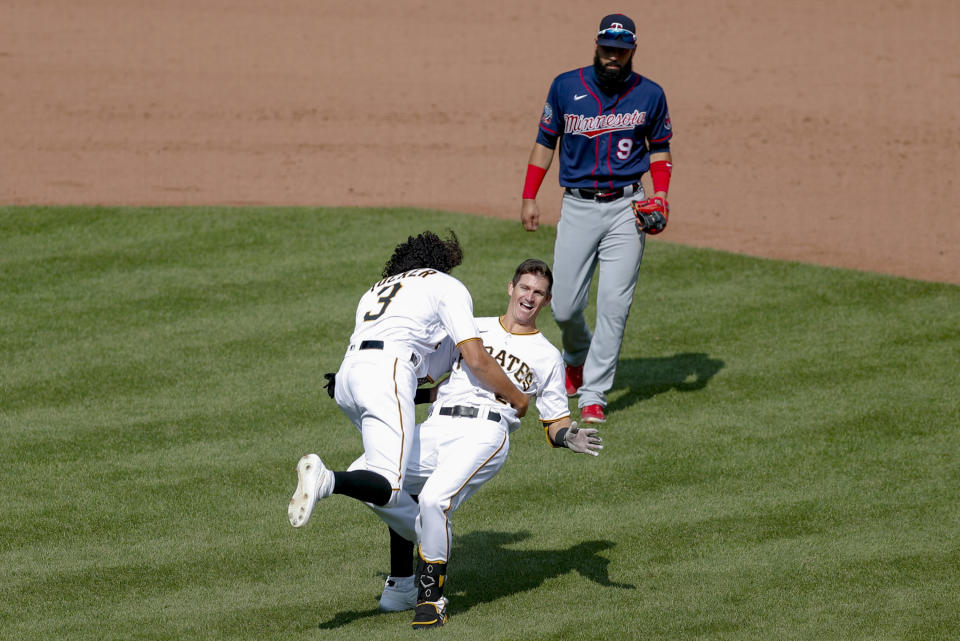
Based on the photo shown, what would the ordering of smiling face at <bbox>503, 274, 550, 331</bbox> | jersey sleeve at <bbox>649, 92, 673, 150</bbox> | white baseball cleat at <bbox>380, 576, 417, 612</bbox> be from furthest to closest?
jersey sleeve at <bbox>649, 92, 673, 150</bbox> < smiling face at <bbox>503, 274, 550, 331</bbox> < white baseball cleat at <bbox>380, 576, 417, 612</bbox>

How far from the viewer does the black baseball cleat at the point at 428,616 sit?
5.04 m

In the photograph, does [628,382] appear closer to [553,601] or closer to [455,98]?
[553,601]

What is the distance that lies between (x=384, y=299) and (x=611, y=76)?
282 centimetres

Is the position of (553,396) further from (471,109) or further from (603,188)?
(471,109)

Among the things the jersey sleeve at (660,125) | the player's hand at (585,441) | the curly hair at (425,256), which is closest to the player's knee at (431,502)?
the player's hand at (585,441)

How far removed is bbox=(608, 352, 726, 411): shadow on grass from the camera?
852cm

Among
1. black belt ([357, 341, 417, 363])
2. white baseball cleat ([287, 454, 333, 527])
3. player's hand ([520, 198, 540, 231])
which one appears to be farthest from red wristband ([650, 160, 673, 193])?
white baseball cleat ([287, 454, 333, 527])

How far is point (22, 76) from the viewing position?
1750cm

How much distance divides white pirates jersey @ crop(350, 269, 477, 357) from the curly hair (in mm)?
289

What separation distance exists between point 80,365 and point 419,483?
4377 millimetres

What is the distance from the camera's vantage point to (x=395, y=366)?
5285 mm

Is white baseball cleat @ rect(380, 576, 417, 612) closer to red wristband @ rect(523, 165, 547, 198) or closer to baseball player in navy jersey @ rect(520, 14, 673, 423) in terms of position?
baseball player in navy jersey @ rect(520, 14, 673, 423)

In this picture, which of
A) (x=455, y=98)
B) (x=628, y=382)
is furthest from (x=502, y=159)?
(x=628, y=382)

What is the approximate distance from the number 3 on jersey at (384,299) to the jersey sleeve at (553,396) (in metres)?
0.82
